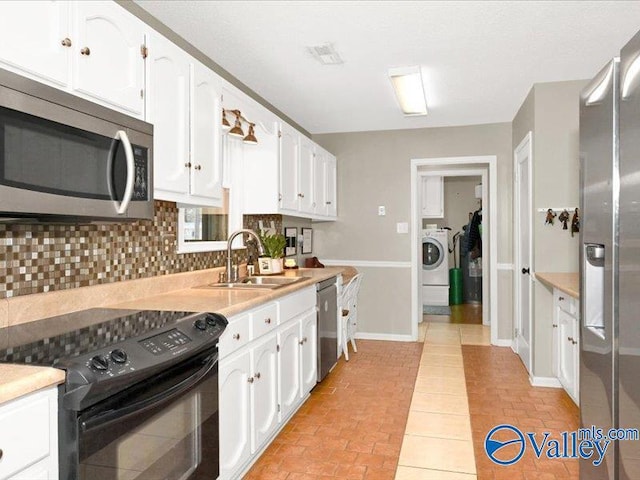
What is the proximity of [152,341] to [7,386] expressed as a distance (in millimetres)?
504

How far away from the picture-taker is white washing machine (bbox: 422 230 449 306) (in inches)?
294

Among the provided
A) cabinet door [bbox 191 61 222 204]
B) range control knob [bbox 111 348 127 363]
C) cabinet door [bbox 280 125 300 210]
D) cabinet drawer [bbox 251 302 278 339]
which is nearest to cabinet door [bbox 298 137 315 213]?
cabinet door [bbox 280 125 300 210]

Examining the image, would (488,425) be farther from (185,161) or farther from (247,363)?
(185,161)

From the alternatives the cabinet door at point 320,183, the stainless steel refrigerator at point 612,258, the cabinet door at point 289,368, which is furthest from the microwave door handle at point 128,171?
the cabinet door at point 320,183

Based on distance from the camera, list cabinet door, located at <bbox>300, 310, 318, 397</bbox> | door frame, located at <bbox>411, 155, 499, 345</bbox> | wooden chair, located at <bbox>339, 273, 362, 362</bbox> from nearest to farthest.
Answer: cabinet door, located at <bbox>300, 310, 318, 397</bbox> < wooden chair, located at <bbox>339, 273, 362, 362</bbox> < door frame, located at <bbox>411, 155, 499, 345</bbox>

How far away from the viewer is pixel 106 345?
1.31 metres

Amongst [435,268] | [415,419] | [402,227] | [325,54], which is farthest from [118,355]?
[435,268]

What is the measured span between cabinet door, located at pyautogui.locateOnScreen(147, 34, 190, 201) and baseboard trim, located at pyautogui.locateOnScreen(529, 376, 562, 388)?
122 inches

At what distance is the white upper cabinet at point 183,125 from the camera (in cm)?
203

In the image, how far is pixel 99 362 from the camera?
1212mm

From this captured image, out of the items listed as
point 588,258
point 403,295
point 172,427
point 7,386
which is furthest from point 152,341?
point 403,295

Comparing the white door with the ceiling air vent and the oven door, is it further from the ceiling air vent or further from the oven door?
the oven door

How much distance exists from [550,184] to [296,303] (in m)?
2.29

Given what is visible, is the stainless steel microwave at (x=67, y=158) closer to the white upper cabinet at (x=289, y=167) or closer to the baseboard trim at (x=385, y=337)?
the white upper cabinet at (x=289, y=167)
